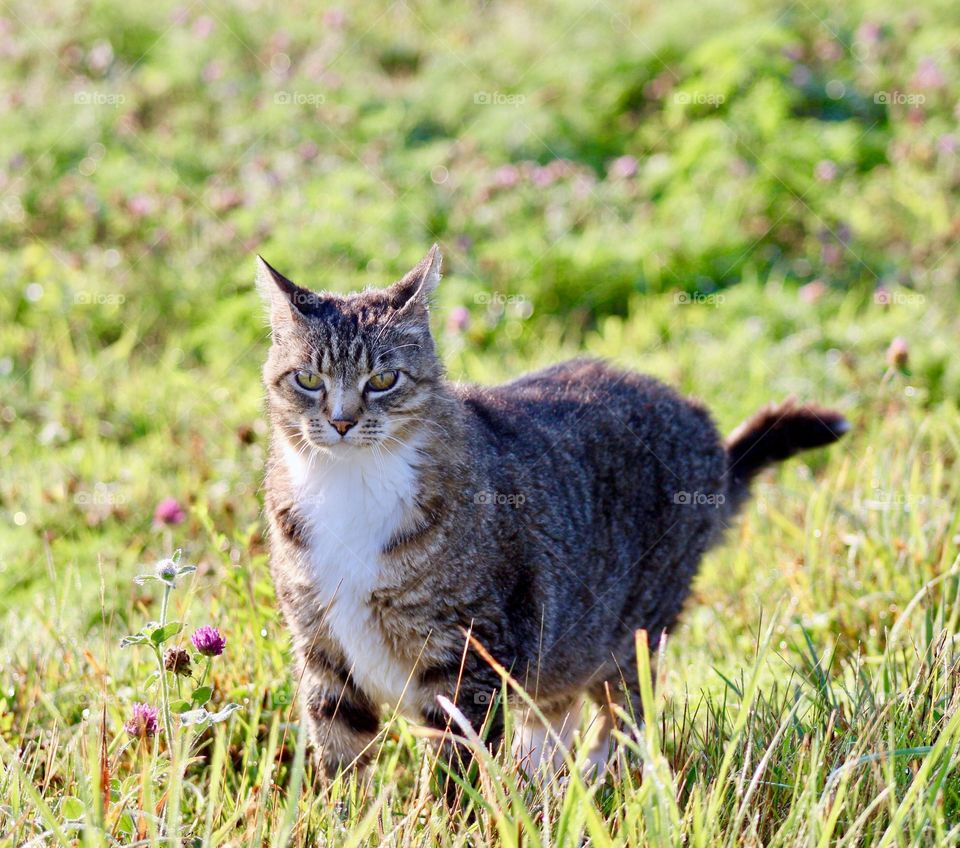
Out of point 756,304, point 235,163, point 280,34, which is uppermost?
point 280,34

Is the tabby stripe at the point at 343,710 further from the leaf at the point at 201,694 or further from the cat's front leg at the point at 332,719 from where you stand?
the leaf at the point at 201,694

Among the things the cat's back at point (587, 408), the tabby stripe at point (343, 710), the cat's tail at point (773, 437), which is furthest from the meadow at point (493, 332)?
the cat's back at point (587, 408)

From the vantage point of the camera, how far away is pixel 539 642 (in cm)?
294

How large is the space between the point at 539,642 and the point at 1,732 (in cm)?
143

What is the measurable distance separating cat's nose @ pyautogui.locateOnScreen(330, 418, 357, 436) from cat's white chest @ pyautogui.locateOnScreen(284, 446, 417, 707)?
2.7 inches

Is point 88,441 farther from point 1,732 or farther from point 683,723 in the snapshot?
point 683,723

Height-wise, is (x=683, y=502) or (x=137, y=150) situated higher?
(x=137, y=150)

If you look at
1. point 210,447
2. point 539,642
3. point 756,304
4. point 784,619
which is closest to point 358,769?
point 539,642

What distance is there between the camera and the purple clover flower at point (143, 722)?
2.47 m
